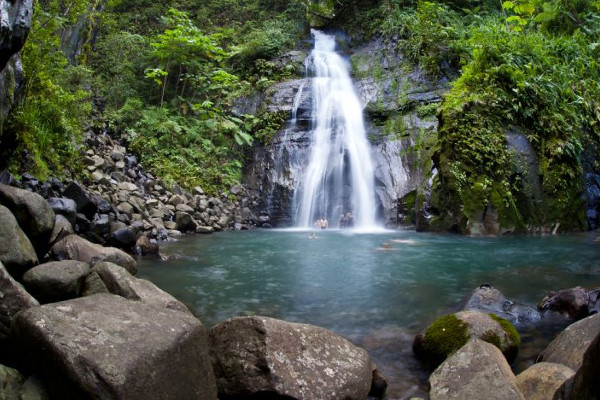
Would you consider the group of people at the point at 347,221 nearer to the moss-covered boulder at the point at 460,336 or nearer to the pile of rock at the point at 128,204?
the pile of rock at the point at 128,204

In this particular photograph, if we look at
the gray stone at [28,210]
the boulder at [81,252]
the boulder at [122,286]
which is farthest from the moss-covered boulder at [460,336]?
the gray stone at [28,210]

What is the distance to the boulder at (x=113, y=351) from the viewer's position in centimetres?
237

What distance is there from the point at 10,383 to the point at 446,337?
3.44 meters

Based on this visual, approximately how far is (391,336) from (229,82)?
15361mm

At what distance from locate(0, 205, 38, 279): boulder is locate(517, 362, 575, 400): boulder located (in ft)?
14.0

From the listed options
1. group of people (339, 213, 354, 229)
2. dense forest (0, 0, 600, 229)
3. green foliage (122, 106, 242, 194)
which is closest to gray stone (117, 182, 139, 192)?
dense forest (0, 0, 600, 229)

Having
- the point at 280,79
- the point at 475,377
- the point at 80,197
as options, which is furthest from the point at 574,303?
the point at 280,79

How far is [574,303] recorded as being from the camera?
5184 millimetres

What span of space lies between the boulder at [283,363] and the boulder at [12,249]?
1.96m

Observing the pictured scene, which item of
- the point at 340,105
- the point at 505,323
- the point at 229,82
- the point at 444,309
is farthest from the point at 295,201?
the point at 505,323

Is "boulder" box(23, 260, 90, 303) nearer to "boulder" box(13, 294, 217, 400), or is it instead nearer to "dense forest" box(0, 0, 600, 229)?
"boulder" box(13, 294, 217, 400)

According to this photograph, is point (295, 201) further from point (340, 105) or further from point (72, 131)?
point (72, 131)

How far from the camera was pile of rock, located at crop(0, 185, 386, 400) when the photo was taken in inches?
96.3

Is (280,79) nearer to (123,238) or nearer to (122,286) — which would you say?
(123,238)
